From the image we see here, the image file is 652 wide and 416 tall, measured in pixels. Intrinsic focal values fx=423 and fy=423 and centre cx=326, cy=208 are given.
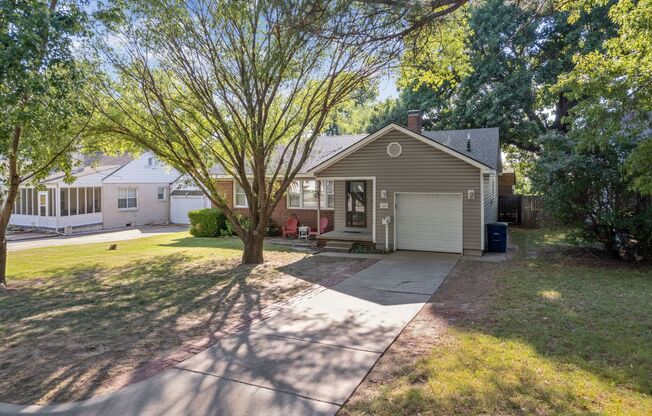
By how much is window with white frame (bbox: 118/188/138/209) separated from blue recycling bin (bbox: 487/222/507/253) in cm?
2341

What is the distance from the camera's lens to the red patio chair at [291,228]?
1930 cm

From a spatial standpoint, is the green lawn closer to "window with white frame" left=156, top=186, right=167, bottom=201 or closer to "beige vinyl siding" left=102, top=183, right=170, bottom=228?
"beige vinyl siding" left=102, top=183, right=170, bottom=228

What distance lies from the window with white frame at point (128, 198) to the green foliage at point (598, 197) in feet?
82.0

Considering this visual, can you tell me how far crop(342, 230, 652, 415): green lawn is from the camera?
13.5 feet

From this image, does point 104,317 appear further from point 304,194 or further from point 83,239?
point 83,239

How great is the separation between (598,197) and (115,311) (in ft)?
41.6

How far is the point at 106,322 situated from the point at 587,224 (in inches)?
498

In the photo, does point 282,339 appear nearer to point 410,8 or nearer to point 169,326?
point 169,326

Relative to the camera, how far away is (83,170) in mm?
26281

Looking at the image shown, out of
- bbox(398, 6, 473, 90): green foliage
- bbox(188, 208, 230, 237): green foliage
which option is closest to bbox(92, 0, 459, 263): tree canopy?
bbox(398, 6, 473, 90): green foliage

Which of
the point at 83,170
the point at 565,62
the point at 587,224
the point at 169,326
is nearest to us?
the point at 169,326

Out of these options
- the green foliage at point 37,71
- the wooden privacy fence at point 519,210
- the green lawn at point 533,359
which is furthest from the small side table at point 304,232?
the green foliage at point 37,71

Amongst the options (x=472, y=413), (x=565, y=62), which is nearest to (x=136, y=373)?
(x=472, y=413)

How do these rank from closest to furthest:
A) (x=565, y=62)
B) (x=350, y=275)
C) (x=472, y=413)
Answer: (x=472, y=413) → (x=350, y=275) → (x=565, y=62)
